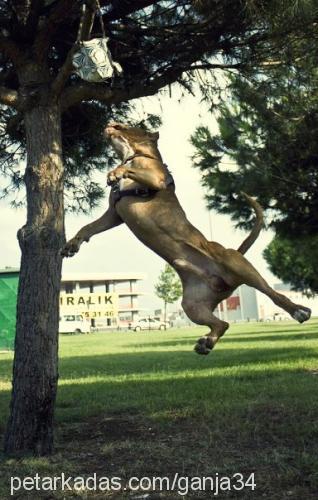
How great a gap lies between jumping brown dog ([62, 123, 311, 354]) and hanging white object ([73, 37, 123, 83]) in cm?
50

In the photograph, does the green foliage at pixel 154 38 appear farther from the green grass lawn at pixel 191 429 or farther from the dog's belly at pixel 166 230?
the green grass lawn at pixel 191 429

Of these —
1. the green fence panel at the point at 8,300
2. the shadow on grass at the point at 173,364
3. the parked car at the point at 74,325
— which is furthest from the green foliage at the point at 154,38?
the parked car at the point at 74,325

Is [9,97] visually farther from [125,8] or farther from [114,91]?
[125,8]

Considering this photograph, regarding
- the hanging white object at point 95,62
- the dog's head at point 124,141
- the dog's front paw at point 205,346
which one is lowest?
the dog's front paw at point 205,346

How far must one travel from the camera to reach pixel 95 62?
4328mm

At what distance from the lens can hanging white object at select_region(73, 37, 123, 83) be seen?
432 cm

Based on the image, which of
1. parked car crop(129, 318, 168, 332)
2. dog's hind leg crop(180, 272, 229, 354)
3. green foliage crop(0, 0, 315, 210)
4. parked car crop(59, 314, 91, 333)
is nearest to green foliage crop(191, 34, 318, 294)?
green foliage crop(0, 0, 315, 210)

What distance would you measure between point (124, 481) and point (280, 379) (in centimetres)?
507

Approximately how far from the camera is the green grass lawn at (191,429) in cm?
478

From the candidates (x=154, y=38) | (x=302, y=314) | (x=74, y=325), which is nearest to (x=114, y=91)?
(x=154, y=38)

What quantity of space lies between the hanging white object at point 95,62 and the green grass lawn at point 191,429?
2.87 m

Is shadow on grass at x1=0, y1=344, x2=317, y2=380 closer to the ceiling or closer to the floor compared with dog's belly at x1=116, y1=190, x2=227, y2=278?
closer to the floor

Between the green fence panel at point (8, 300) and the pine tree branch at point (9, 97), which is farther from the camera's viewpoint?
the green fence panel at point (8, 300)

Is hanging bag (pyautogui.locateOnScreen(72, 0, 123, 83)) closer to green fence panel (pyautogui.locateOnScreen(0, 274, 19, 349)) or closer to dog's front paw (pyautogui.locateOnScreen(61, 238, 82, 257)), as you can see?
dog's front paw (pyautogui.locateOnScreen(61, 238, 82, 257))
